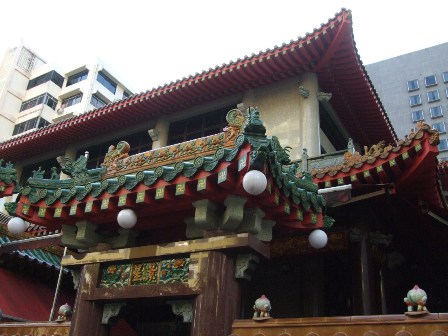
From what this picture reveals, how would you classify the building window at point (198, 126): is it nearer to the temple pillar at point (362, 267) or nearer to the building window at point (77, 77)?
the temple pillar at point (362, 267)

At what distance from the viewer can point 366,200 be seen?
32.9ft

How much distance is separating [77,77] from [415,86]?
4151 cm

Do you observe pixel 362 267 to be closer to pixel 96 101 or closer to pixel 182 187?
pixel 182 187

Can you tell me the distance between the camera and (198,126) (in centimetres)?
1531

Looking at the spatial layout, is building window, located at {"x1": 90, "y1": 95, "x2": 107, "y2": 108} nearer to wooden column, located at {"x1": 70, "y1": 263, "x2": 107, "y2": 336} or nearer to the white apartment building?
the white apartment building

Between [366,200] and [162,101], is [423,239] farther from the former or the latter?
[162,101]

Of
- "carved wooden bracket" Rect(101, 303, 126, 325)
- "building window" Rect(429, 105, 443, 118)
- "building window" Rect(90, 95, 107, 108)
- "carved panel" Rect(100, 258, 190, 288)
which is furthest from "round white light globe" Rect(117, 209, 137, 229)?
"building window" Rect(429, 105, 443, 118)

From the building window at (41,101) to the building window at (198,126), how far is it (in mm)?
42016

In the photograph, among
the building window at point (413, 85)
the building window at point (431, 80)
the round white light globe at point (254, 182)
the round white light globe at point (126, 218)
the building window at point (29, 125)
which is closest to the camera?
the round white light globe at point (254, 182)

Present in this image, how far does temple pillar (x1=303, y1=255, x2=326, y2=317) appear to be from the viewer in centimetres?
992

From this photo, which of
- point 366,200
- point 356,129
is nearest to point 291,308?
point 366,200

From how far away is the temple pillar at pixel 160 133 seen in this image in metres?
15.4

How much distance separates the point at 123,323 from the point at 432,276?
8.45 m

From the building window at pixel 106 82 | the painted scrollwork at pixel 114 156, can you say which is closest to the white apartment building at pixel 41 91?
the building window at pixel 106 82
